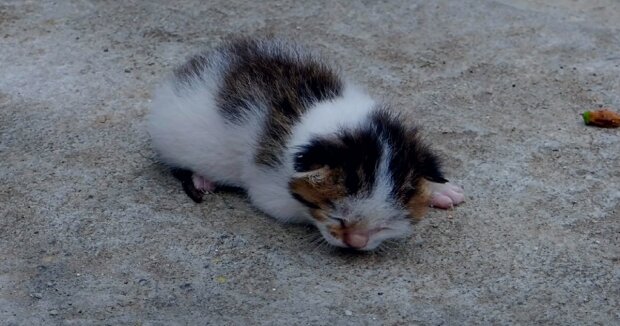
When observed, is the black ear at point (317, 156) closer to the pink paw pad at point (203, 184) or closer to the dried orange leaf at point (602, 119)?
the pink paw pad at point (203, 184)

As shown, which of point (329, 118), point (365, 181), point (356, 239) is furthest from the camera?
point (329, 118)

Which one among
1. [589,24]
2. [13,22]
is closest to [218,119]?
[13,22]

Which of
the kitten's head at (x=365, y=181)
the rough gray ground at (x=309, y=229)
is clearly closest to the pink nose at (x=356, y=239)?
the kitten's head at (x=365, y=181)

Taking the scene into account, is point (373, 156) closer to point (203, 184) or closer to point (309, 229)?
point (309, 229)

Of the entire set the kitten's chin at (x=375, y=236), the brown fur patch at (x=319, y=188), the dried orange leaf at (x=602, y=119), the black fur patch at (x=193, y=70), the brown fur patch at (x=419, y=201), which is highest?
the black fur patch at (x=193, y=70)

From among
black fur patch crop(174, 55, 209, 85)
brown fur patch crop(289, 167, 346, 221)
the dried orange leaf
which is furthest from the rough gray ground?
black fur patch crop(174, 55, 209, 85)

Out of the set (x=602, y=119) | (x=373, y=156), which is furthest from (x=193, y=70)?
(x=602, y=119)

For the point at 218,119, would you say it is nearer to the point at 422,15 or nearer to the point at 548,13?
the point at 422,15

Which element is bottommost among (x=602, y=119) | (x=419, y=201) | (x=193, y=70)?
(x=602, y=119)
